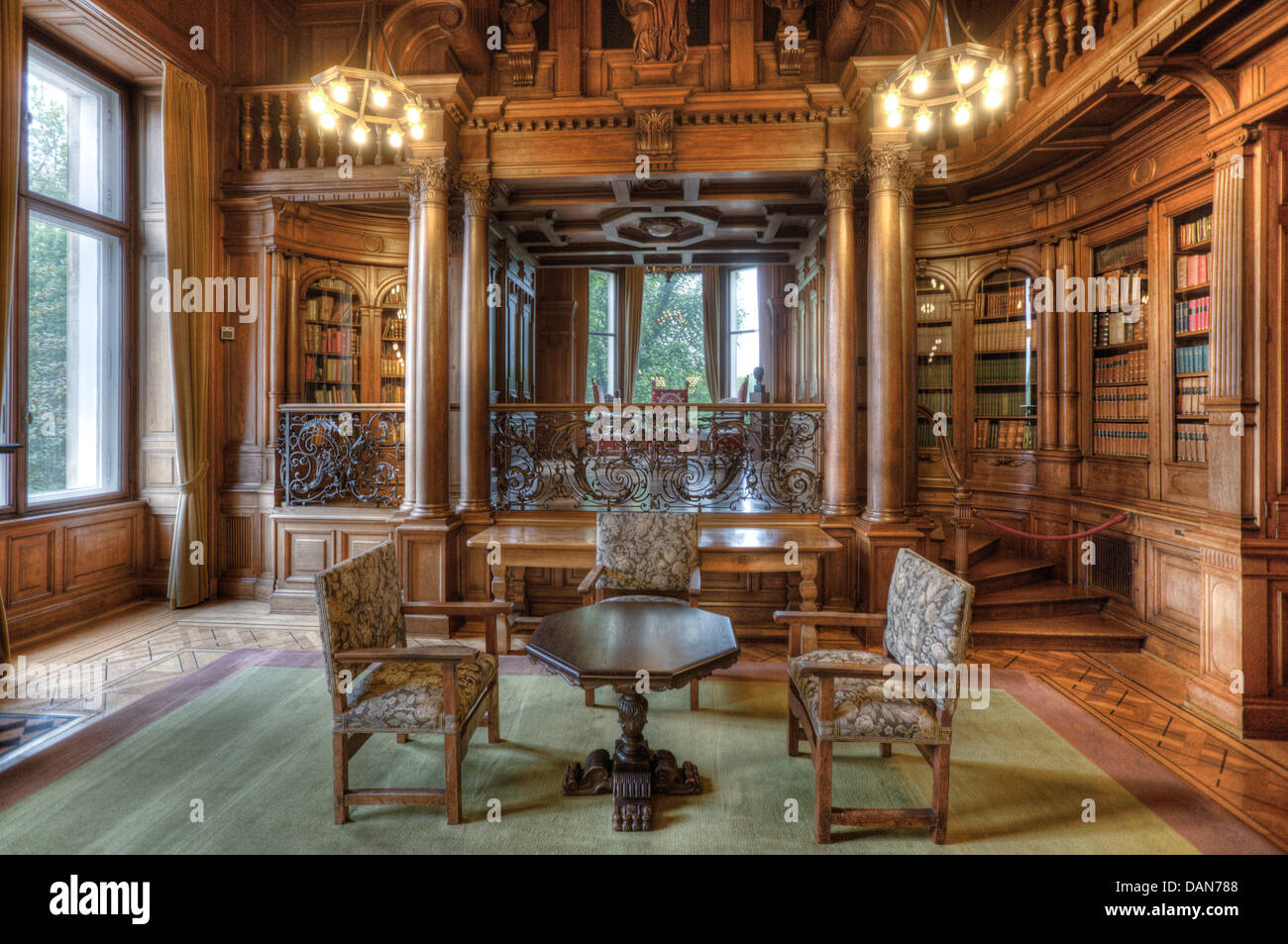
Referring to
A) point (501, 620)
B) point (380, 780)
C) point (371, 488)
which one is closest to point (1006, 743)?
point (380, 780)

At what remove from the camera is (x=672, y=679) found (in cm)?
253

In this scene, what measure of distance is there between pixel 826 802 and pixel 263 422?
19.7 ft

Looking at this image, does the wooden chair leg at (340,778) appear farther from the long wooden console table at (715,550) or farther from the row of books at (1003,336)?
the row of books at (1003,336)

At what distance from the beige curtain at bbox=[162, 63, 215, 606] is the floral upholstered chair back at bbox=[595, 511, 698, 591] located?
415 cm

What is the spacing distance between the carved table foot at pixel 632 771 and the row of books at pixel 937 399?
16.4ft

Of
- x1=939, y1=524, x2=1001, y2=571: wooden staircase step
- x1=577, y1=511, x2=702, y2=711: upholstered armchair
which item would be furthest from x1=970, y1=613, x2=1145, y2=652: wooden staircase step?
x1=577, y1=511, x2=702, y2=711: upholstered armchair

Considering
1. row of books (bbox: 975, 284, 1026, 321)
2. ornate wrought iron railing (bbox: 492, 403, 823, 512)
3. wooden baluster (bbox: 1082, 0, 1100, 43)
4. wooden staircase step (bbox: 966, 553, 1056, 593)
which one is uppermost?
wooden baluster (bbox: 1082, 0, 1100, 43)

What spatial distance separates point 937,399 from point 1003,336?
82 cm

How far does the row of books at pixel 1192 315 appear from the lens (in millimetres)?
4543

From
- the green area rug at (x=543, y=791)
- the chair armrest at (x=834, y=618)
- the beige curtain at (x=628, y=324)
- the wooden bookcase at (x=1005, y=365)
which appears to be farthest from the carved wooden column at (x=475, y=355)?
the beige curtain at (x=628, y=324)

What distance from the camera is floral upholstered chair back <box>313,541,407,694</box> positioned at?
261 centimetres

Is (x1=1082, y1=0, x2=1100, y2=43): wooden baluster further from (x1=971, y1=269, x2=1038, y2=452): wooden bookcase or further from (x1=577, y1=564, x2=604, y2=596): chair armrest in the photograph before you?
(x1=577, y1=564, x2=604, y2=596): chair armrest

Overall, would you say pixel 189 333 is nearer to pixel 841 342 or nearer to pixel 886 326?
pixel 841 342
